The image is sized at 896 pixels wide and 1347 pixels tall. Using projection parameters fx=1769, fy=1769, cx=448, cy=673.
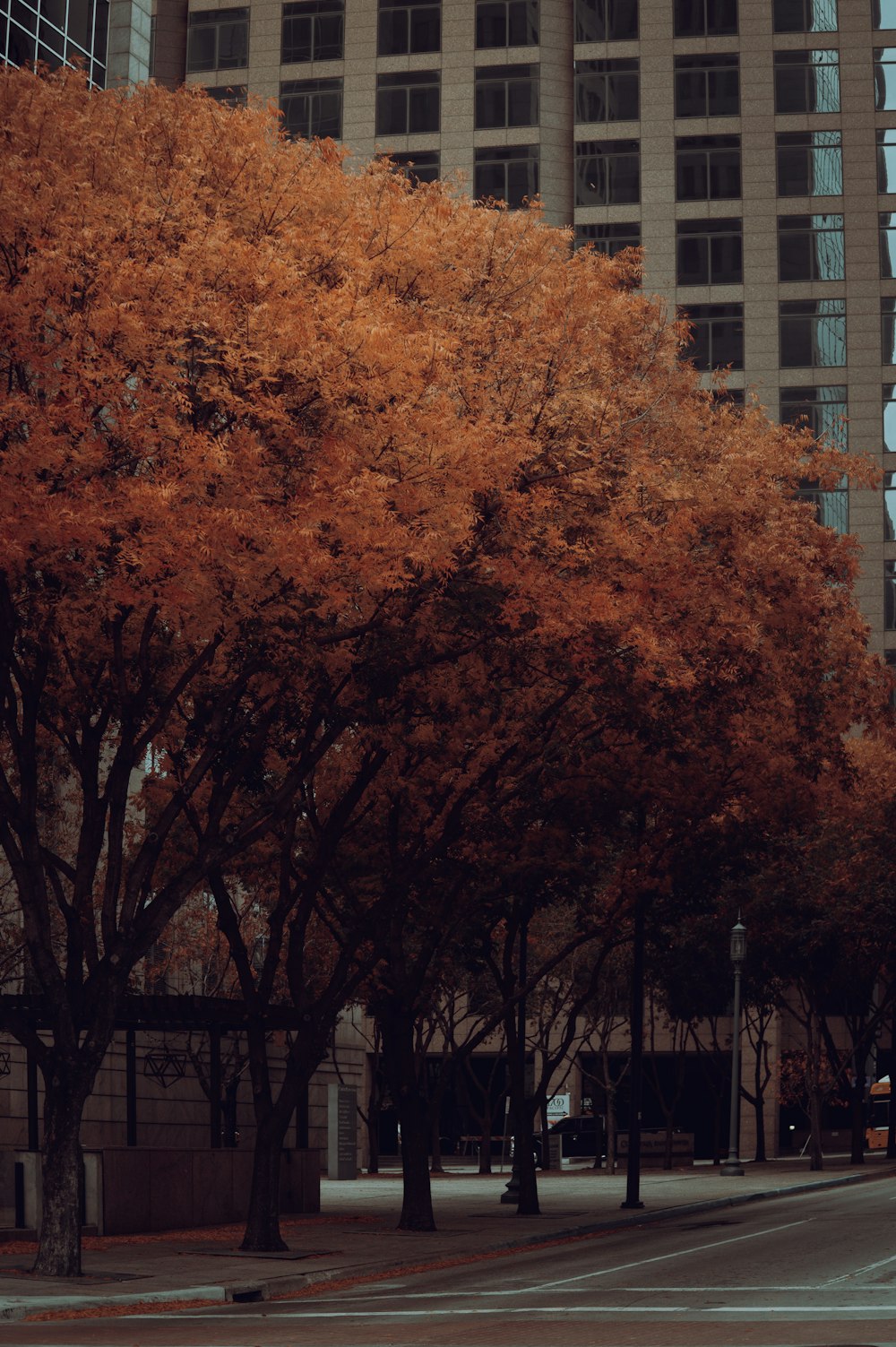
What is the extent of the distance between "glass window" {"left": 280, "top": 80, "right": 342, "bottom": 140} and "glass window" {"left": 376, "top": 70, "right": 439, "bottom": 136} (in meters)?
1.83

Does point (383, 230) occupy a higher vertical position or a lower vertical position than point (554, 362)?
higher

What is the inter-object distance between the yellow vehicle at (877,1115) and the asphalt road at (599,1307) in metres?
46.8

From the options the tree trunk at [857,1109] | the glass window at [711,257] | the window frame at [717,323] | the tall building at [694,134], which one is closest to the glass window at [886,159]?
the tall building at [694,134]

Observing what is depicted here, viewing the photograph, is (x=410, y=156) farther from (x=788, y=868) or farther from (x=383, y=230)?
(x=383, y=230)

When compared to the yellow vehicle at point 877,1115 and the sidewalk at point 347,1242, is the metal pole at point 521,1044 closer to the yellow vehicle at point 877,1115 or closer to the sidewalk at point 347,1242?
the sidewalk at point 347,1242

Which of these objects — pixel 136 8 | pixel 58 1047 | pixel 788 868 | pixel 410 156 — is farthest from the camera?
pixel 410 156

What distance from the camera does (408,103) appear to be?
75.1m

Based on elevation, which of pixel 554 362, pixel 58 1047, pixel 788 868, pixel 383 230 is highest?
pixel 383 230

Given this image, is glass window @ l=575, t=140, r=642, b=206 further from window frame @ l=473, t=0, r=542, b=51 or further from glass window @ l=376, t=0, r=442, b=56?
glass window @ l=376, t=0, r=442, b=56

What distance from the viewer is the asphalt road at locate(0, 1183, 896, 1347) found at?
15.0 meters

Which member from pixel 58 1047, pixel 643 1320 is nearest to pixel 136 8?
pixel 58 1047

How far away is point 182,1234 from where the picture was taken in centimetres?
2866

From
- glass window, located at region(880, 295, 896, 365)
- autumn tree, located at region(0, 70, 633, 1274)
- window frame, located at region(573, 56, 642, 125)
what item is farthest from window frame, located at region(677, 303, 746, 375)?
autumn tree, located at region(0, 70, 633, 1274)

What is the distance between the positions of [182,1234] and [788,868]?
51.1 ft
